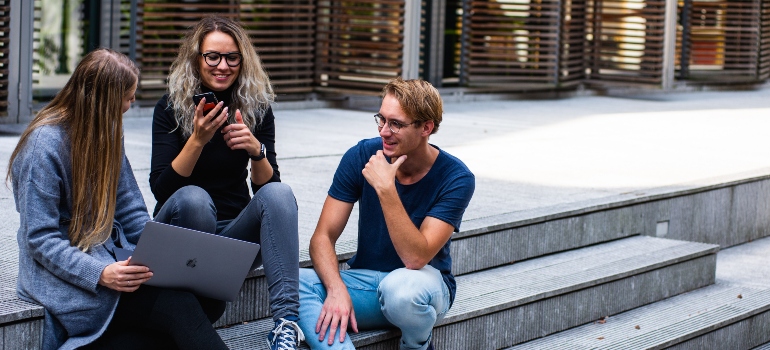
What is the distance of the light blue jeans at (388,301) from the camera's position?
3721 millimetres

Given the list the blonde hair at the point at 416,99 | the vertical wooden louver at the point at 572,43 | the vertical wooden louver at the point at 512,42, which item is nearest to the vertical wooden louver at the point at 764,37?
the vertical wooden louver at the point at 572,43

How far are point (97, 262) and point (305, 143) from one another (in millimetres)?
5368

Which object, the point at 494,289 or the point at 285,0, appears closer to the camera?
the point at 494,289

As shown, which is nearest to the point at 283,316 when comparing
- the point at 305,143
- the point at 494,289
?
the point at 494,289

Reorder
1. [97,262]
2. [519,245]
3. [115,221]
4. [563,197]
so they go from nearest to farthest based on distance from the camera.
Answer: [97,262]
[115,221]
[519,245]
[563,197]

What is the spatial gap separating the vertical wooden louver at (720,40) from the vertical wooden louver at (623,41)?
172 cm

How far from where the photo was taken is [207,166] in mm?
3918

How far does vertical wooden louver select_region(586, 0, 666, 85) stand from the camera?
1467 cm

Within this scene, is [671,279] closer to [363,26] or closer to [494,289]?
[494,289]

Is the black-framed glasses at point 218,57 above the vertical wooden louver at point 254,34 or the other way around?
the other way around

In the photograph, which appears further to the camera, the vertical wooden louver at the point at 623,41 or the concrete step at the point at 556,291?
the vertical wooden louver at the point at 623,41

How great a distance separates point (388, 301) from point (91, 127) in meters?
1.22

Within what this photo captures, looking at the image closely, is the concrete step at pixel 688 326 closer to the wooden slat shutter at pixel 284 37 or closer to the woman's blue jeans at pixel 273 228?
the woman's blue jeans at pixel 273 228

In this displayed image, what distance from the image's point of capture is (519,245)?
5.51 metres
